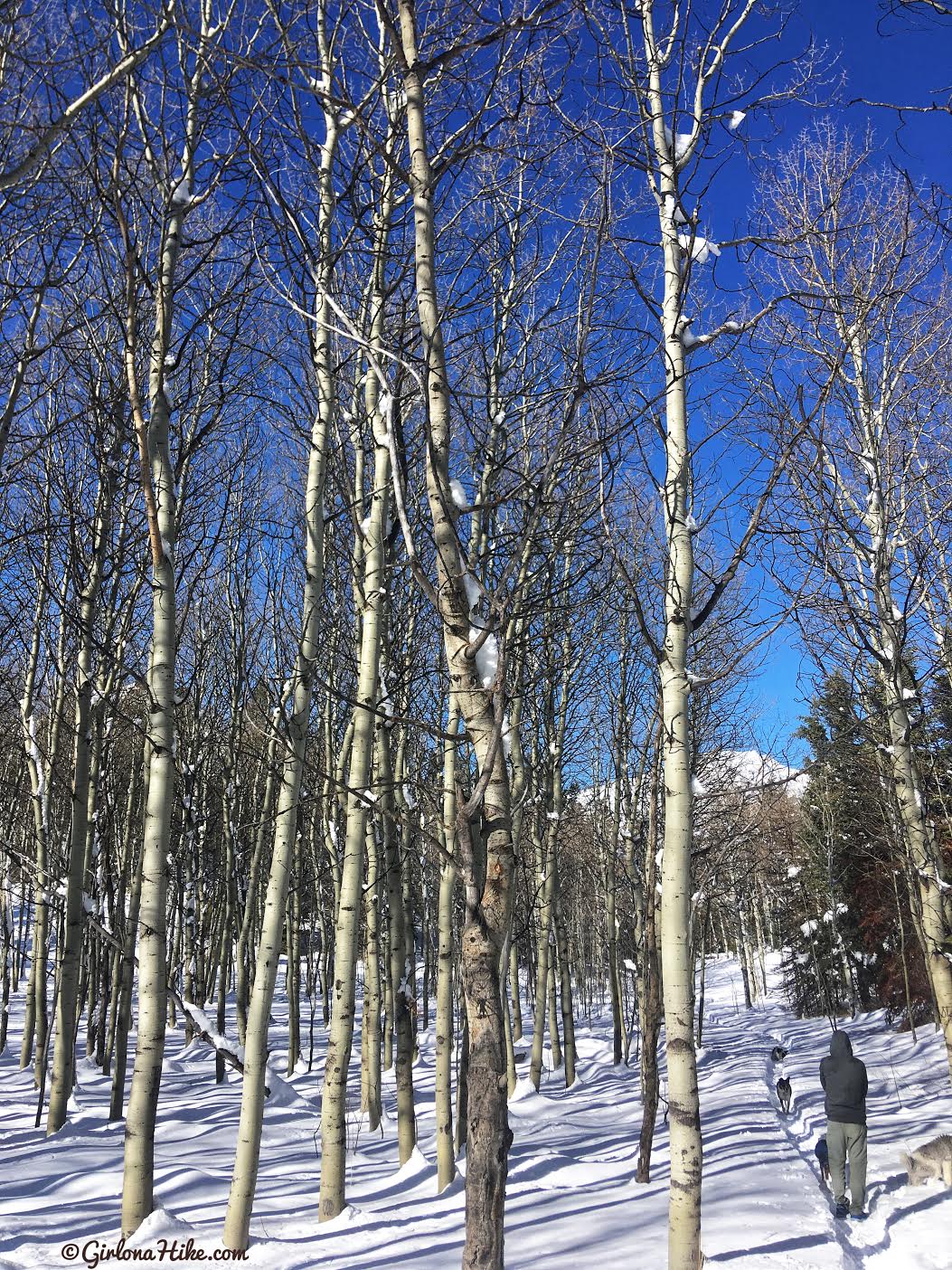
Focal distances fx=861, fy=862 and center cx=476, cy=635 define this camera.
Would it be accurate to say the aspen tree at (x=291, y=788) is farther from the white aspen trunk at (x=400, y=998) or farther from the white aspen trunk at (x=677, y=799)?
the white aspen trunk at (x=677, y=799)

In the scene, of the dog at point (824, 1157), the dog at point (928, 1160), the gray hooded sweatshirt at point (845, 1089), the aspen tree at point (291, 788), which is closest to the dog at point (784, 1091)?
the dog at point (824, 1157)

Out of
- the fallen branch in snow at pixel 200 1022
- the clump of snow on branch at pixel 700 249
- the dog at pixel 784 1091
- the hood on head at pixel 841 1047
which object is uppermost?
the clump of snow on branch at pixel 700 249

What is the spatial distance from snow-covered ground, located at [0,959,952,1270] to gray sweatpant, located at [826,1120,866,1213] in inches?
7.7

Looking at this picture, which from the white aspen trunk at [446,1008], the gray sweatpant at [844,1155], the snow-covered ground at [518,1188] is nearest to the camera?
the snow-covered ground at [518,1188]

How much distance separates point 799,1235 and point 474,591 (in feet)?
16.5

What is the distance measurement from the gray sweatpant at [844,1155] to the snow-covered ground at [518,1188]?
0.64 feet

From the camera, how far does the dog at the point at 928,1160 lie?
23.1 ft

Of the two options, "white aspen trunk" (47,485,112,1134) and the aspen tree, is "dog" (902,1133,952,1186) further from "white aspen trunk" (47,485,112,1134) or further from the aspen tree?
"white aspen trunk" (47,485,112,1134)

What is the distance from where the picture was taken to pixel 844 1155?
7070mm

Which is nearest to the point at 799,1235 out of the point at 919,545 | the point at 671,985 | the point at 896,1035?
the point at 671,985

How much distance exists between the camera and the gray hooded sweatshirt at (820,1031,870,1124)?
709cm

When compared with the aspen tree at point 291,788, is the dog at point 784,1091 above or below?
below

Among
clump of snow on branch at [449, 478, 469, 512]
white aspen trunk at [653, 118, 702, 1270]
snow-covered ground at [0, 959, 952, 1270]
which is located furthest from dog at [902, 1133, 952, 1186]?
clump of snow on branch at [449, 478, 469, 512]

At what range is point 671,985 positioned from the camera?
457cm
